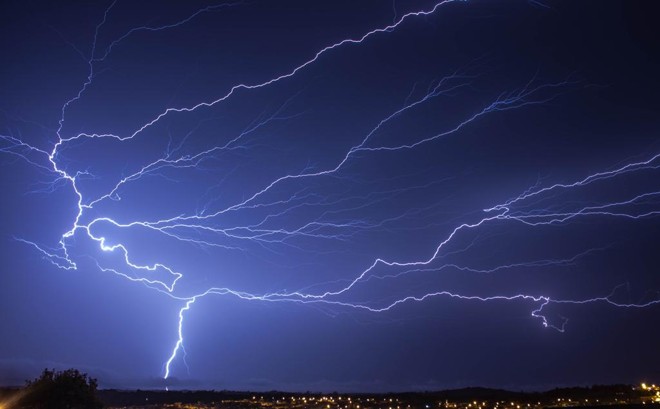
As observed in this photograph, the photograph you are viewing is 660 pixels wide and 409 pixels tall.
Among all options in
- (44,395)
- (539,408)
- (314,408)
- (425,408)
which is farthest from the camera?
(314,408)

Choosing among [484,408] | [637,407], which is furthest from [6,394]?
[637,407]

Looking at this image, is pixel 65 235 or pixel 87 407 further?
pixel 65 235

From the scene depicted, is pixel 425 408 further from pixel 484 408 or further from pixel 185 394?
pixel 185 394

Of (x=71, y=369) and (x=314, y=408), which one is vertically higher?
(x=71, y=369)

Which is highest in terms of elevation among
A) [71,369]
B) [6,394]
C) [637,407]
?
[71,369]

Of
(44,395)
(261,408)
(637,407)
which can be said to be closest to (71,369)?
(44,395)

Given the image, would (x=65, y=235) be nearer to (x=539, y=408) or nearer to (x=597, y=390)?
(x=539, y=408)

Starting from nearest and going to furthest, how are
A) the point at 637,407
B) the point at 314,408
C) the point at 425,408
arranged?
1. the point at 637,407
2. the point at 425,408
3. the point at 314,408
